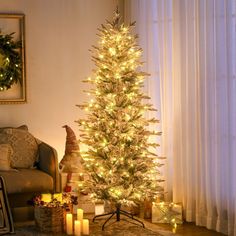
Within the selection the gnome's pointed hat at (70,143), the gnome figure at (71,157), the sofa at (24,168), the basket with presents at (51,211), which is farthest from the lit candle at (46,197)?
the gnome's pointed hat at (70,143)

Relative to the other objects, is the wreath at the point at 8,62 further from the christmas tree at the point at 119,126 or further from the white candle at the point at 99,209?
the white candle at the point at 99,209

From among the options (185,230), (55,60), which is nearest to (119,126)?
(185,230)

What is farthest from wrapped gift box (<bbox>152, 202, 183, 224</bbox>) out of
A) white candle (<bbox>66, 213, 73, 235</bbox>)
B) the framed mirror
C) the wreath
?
the wreath

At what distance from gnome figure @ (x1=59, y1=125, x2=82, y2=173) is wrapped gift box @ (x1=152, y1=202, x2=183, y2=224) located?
91cm

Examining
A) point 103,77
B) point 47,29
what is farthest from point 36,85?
point 103,77

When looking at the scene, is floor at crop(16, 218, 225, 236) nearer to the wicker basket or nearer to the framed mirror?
the wicker basket

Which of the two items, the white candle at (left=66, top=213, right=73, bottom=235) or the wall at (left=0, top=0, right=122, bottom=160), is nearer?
the white candle at (left=66, top=213, right=73, bottom=235)

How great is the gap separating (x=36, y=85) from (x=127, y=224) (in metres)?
2.04

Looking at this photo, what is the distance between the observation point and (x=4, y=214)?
4465mm

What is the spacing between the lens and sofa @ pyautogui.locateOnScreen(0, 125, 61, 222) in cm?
471

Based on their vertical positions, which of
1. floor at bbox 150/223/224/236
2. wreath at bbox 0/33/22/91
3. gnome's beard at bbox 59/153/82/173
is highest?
wreath at bbox 0/33/22/91

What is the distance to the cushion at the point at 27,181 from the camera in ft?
15.3

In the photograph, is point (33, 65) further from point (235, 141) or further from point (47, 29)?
point (235, 141)

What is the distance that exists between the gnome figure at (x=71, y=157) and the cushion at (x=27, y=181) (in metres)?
0.34
